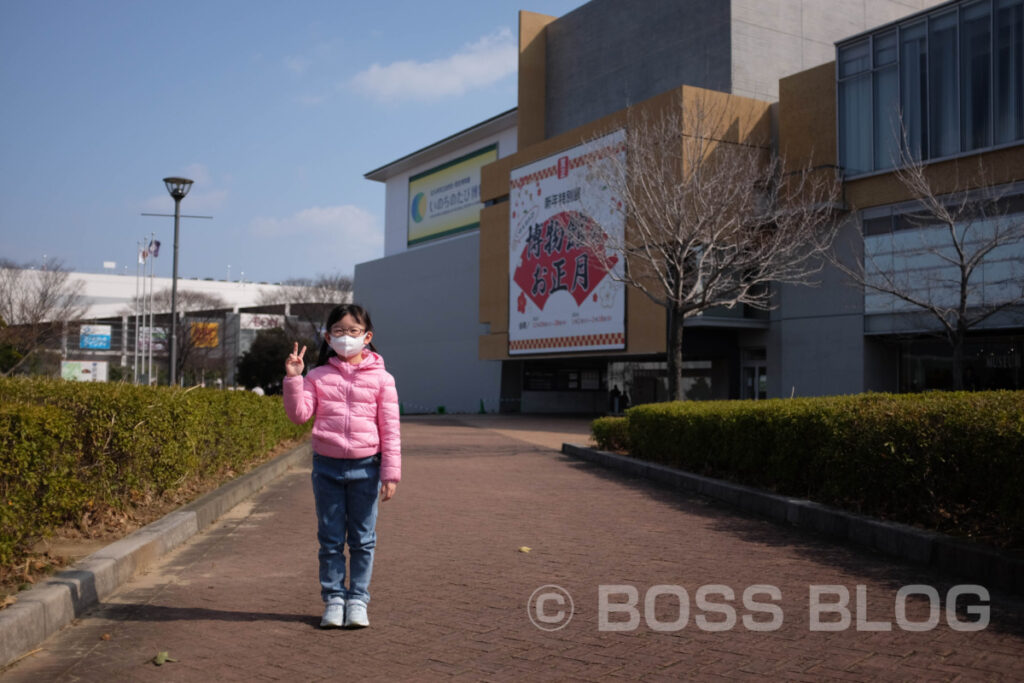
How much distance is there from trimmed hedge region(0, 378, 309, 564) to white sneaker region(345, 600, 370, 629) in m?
1.86

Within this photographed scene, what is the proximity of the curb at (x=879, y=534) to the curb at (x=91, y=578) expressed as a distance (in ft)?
17.9

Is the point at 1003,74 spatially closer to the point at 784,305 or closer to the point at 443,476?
the point at 784,305

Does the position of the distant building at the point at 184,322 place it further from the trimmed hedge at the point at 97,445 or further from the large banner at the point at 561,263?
the trimmed hedge at the point at 97,445

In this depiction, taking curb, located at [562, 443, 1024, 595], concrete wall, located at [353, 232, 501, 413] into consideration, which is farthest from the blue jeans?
concrete wall, located at [353, 232, 501, 413]

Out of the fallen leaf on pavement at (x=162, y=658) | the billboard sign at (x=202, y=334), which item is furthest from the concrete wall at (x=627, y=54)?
the billboard sign at (x=202, y=334)

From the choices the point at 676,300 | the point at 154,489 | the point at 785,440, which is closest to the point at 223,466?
the point at 154,489

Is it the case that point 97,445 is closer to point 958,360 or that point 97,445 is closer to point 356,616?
point 356,616

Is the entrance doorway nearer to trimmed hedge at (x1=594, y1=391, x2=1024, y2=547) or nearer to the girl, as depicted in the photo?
trimmed hedge at (x1=594, y1=391, x2=1024, y2=547)

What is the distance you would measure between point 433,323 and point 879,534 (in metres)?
45.1

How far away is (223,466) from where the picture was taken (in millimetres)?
11547

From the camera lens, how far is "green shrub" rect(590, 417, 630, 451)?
1630cm

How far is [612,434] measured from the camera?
16.6 metres

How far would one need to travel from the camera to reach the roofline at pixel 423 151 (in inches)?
1914

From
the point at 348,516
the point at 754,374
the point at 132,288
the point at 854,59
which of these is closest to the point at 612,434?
the point at 348,516
